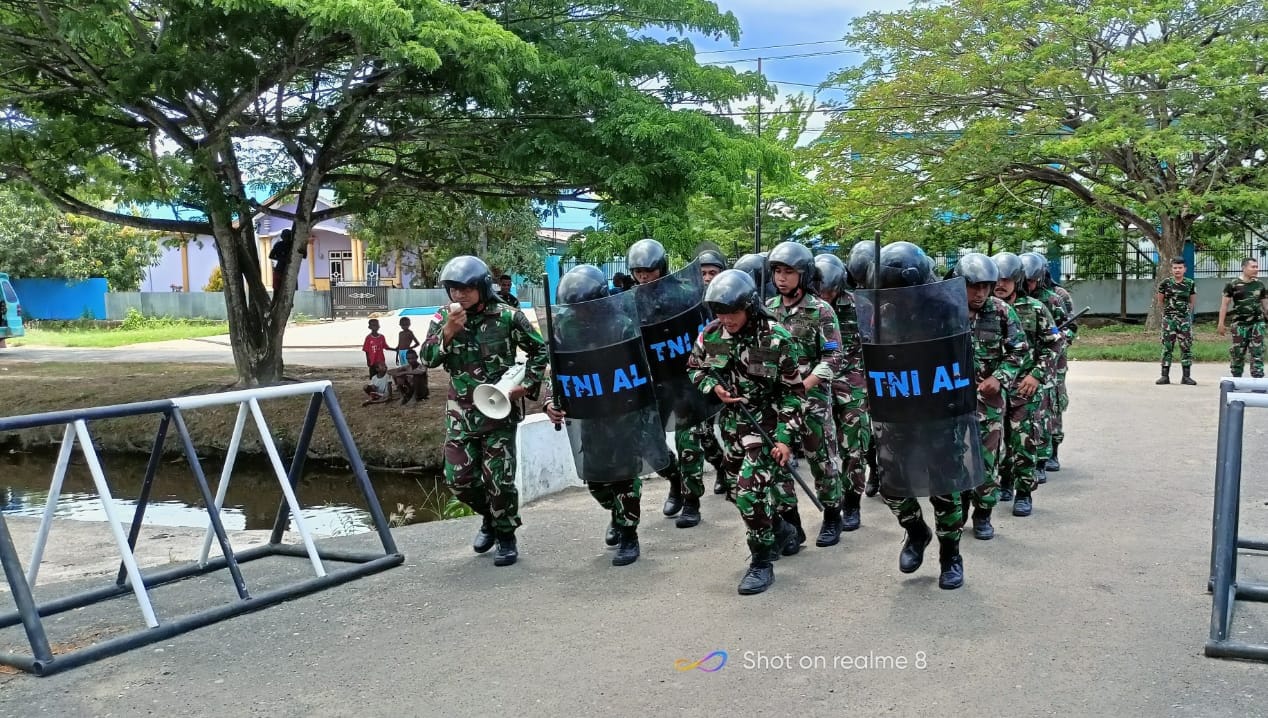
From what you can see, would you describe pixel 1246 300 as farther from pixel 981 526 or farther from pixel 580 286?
pixel 580 286

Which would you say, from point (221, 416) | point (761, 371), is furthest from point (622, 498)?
point (221, 416)

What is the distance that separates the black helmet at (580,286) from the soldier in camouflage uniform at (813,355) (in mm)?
991

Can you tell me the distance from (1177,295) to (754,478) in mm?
10571

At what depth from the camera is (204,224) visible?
15.6m

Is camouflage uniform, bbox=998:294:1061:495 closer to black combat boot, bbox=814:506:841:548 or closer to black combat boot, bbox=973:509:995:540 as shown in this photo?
black combat boot, bbox=973:509:995:540

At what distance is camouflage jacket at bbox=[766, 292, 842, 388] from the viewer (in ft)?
17.8

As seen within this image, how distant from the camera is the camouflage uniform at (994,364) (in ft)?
18.9

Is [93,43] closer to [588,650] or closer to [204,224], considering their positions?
[204,224]

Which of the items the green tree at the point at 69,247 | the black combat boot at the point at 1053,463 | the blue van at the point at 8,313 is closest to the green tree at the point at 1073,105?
the black combat boot at the point at 1053,463

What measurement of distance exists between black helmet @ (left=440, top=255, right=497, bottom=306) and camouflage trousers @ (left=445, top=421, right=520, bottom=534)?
0.74m

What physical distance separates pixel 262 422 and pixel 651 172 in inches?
295

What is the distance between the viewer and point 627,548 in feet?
19.7

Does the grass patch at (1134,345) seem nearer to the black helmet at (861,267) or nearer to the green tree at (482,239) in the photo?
the black helmet at (861,267)

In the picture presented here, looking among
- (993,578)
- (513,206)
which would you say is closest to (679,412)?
(993,578)
